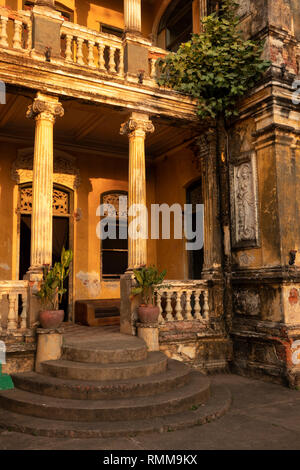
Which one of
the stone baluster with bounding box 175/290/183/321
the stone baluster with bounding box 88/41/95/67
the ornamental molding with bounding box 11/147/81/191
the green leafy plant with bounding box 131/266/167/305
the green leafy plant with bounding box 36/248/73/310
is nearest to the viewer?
the green leafy plant with bounding box 36/248/73/310

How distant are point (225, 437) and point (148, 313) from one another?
2.61 m

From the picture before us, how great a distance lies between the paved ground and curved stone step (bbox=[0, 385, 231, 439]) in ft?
0.22

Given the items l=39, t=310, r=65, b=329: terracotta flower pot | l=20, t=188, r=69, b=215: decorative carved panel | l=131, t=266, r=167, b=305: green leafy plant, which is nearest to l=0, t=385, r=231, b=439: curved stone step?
l=39, t=310, r=65, b=329: terracotta flower pot

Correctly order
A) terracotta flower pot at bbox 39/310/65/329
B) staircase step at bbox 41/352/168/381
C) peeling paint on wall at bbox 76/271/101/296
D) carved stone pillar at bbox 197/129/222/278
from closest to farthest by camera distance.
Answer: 1. staircase step at bbox 41/352/168/381
2. terracotta flower pot at bbox 39/310/65/329
3. carved stone pillar at bbox 197/129/222/278
4. peeling paint on wall at bbox 76/271/101/296

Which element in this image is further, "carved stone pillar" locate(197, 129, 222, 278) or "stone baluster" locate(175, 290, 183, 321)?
"carved stone pillar" locate(197, 129, 222, 278)

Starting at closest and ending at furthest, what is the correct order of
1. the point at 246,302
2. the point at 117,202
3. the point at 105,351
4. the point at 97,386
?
the point at 97,386 < the point at 105,351 < the point at 246,302 < the point at 117,202

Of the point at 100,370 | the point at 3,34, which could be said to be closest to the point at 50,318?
the point at 100,370

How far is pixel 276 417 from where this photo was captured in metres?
5.01

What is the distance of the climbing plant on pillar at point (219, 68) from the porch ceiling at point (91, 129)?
0.67 metres

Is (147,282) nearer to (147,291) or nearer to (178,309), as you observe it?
(147,291)

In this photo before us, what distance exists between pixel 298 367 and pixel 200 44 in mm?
5897

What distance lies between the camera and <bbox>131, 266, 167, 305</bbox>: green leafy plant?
22.1ft

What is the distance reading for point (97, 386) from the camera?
4.94 metres

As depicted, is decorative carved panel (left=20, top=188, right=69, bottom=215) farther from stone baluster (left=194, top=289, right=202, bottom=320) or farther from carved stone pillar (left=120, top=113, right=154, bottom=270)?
stone baluster (left=194, top=289, right=202, bottom=320)
